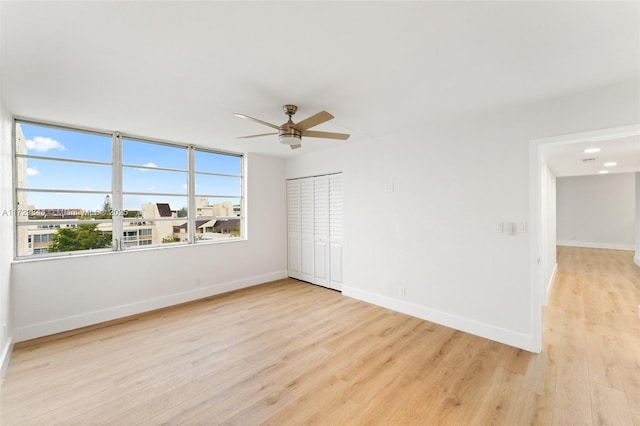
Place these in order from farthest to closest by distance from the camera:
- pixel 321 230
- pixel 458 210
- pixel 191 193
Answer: pixel 321 230, pixel 191 193, pixel 458 210

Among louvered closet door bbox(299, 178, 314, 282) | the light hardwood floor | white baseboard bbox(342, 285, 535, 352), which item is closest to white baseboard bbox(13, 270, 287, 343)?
the light hardwood floor

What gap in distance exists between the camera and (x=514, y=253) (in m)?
2.91

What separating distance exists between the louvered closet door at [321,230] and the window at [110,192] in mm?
1644

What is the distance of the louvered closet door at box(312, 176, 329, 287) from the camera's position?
5.02 m

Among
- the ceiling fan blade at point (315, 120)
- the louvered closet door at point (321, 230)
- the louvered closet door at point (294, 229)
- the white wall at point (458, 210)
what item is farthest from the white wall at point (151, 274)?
the ceiling fan blade at point (315, 120)

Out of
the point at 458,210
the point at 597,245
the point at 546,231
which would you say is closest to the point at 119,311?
the point at 458,210

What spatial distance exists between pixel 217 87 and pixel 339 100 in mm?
1150

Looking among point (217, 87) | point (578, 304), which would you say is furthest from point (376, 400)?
point (578, 304)

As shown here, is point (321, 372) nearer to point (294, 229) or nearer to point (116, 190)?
point (294, 229)

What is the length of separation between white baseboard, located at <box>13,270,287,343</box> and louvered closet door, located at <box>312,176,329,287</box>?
4.04ft

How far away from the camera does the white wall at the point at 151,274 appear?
317 centimetres

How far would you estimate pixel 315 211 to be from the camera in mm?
5227

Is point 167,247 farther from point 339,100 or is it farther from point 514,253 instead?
point 514,253

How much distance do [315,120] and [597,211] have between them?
37.6 ft
